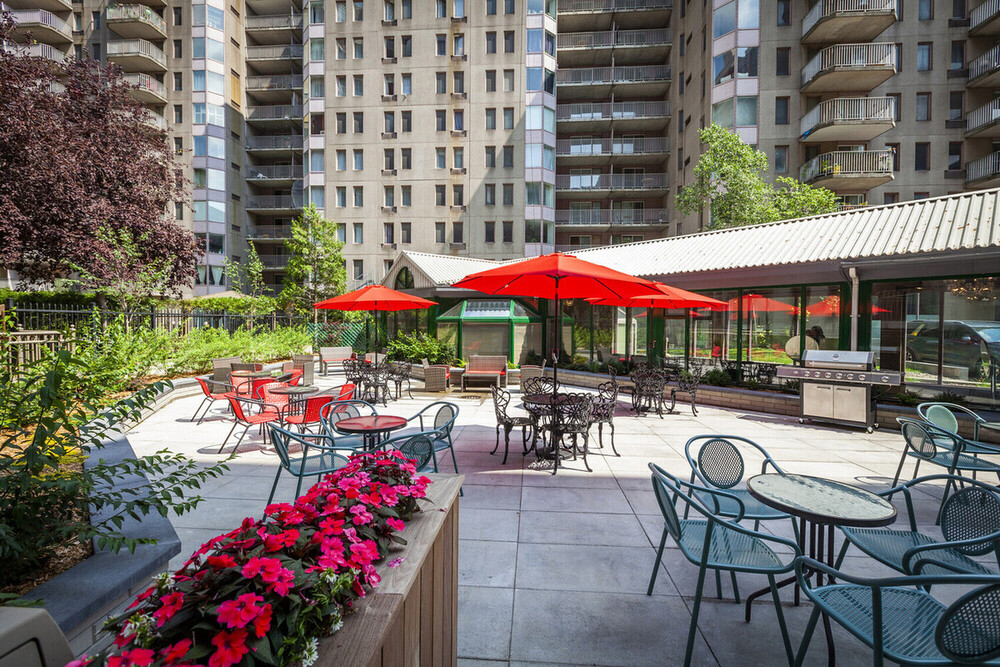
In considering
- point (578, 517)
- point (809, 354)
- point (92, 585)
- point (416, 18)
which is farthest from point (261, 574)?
point (416, 18)

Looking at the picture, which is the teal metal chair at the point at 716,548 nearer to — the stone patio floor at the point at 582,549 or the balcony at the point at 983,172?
the stone patio floor at the point at 582,549

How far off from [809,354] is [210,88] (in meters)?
44.3

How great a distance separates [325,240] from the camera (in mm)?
26438

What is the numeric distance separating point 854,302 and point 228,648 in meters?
11.7

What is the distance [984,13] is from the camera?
2269 cm

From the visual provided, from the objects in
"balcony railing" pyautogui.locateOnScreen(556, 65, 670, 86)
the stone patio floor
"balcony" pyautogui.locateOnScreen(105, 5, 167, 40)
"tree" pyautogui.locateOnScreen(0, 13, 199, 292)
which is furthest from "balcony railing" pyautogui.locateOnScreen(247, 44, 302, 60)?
the stone patio floor

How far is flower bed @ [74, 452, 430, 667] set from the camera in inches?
40.1

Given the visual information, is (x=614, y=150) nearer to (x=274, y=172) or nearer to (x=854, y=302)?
(x=854, y=302)

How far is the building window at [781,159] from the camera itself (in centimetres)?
2428

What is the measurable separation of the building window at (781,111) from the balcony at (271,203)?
35.5 metres

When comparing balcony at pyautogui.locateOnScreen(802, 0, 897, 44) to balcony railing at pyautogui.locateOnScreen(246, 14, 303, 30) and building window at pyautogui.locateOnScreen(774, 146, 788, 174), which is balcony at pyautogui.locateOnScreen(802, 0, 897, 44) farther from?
balcony railing at pyautogui.locateOnScreen(246, 14, 303, 30)

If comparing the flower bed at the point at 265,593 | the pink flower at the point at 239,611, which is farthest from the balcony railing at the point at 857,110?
the pink flower at the point at 239,611

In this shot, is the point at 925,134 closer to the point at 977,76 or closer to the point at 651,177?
the point at 977,76

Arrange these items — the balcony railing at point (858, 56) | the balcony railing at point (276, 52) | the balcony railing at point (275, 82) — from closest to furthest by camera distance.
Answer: the balcony railing at point (858, 56), the balcony railing at point (276, 52), the balcony railing at point (275, 82)
